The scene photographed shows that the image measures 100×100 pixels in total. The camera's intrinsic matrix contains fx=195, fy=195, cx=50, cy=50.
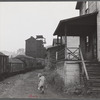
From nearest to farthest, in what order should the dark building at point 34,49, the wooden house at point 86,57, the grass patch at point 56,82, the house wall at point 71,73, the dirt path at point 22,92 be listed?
the dirt path at point 22,92 → the wooden house at point 86,57 → the house wall at point 71,73 → the grass patch at point 56,82 → the dark building at point 34,49

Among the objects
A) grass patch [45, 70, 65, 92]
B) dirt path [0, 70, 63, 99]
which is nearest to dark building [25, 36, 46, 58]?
grass patch [45, 70, 65, 92]

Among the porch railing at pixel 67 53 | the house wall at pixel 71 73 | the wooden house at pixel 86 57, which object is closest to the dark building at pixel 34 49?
the porch railing at pixel 67 53

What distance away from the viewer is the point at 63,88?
11.9 m

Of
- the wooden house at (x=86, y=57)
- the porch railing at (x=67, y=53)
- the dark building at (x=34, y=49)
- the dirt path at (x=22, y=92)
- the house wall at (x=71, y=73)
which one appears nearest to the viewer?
the dirt path at (x=22, y=92)

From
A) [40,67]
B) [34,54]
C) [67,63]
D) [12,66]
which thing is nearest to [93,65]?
[67,63]

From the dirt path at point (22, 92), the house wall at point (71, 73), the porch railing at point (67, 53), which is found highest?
the porch railing at point (67, 53)

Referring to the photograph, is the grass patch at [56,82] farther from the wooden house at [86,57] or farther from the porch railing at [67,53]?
the porch railing at [67,53]

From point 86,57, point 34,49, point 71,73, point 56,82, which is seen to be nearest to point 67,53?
point 86,57

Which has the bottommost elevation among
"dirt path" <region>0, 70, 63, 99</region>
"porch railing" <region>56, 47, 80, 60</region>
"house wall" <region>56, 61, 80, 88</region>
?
"dirt path" <region>0, 70, 63, 99</region>

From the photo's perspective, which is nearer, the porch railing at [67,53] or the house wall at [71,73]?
the house wall at [71,73]

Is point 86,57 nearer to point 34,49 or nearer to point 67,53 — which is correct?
point 67,53

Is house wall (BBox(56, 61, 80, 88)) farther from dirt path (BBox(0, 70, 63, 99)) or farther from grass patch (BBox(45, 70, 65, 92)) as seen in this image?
dirt path (BBox(0, 70, 63, 99))

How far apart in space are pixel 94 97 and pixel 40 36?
5839cm

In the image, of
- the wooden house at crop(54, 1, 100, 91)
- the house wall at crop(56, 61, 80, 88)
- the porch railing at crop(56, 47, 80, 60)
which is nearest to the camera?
the wooden house at crop(54, 1, 100, 91)
